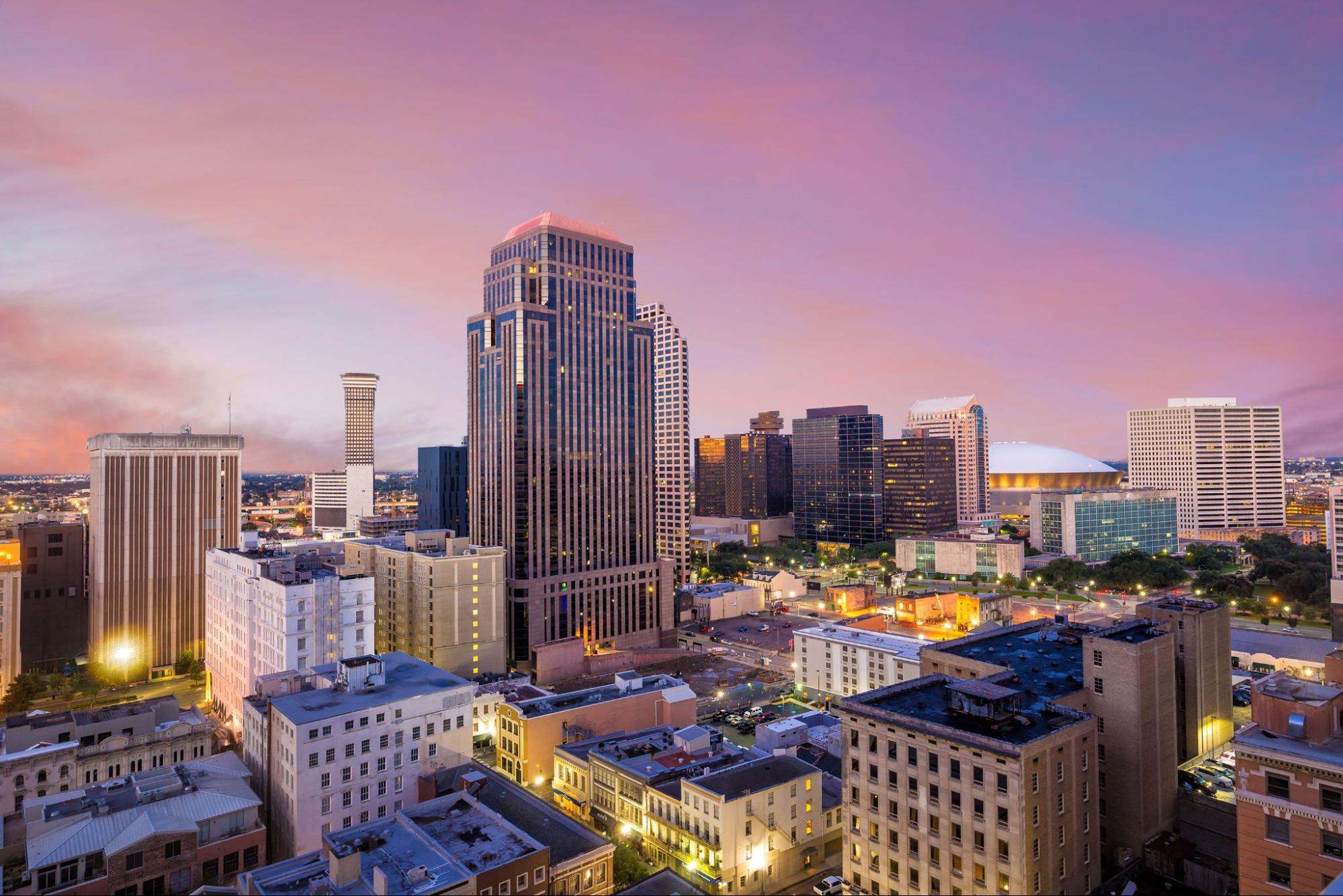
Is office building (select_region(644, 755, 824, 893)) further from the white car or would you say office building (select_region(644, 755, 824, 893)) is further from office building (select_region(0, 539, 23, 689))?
office building (select_region(0, 539, 23, 689))

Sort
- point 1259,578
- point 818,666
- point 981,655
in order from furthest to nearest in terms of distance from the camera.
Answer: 1. point 1259,578
2. point 818,666
3. point 981,655

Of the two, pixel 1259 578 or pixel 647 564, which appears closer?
pixel 647 564

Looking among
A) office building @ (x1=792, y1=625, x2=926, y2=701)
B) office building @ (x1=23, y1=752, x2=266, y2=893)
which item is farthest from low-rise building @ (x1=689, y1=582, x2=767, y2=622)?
office building @ (x1=23, y1=752, x2=266, y2=893)

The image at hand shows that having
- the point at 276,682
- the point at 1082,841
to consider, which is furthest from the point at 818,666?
the point at 276,682

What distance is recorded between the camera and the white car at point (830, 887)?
198ft

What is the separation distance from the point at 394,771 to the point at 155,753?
28133mm

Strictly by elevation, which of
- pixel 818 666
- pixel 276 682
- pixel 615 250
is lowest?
pixel 818 666

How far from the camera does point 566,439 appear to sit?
13912 centimetres

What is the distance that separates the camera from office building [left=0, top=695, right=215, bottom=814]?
67438 millimetres

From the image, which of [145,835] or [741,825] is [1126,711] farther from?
[145,835]

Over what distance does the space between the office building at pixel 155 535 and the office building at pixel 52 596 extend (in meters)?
5.41

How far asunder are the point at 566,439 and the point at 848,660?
62.9 metres

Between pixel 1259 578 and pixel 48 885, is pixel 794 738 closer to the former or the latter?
pixel 48 885

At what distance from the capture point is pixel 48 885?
52562mm
